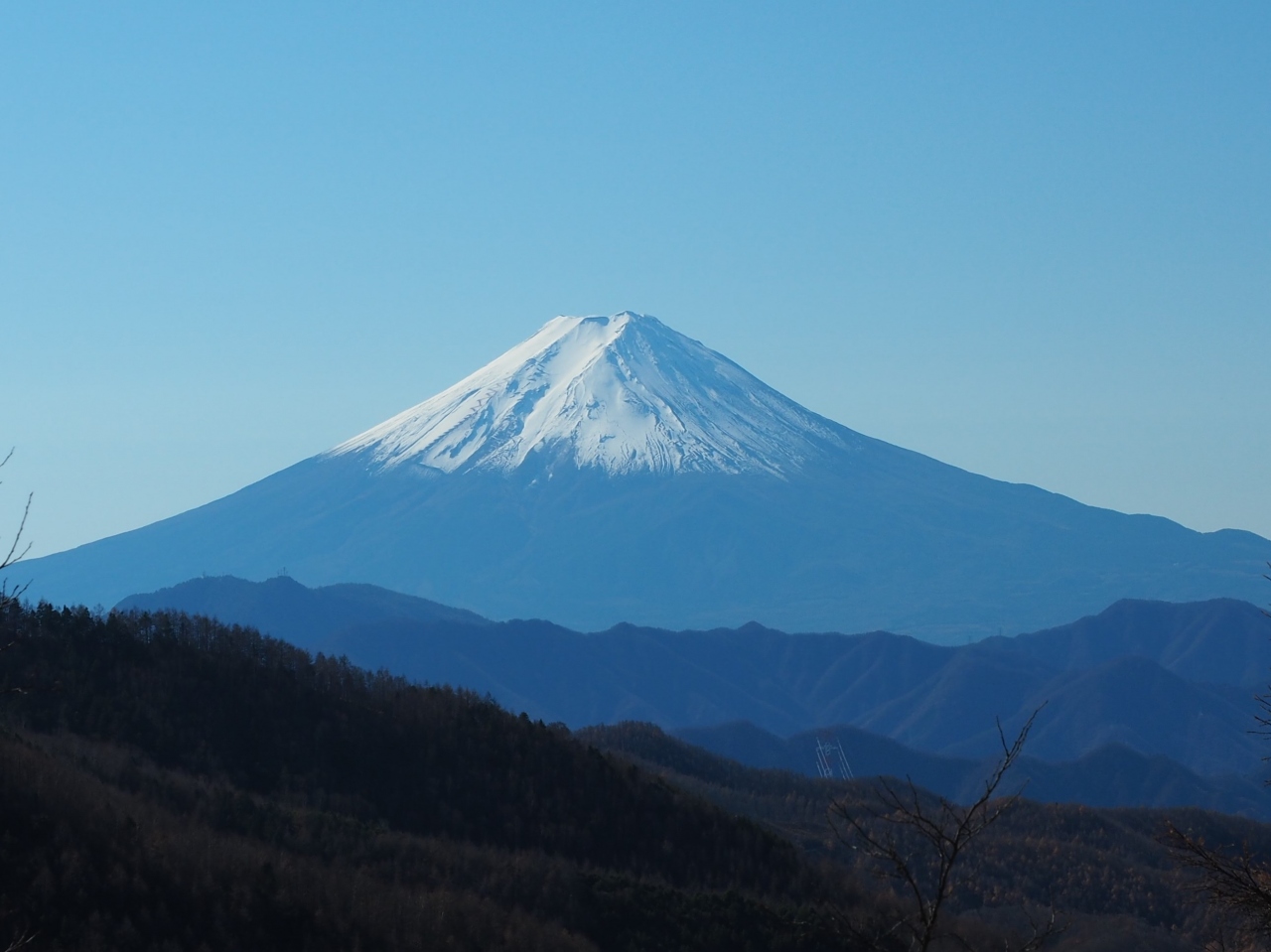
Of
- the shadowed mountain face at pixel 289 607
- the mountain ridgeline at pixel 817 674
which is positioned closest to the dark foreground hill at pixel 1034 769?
the mountain ridgeline at pixel 817 674

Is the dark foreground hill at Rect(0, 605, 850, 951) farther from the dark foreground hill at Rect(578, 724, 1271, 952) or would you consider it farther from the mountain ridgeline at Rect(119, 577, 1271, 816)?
the mountain ridgeline at Rect(119, 577, 1271, 816)

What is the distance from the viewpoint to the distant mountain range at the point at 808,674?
117000mm

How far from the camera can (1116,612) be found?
158 meters

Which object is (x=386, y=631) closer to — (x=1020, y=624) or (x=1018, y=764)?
(x=1018, y=764)

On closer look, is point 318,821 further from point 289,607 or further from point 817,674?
point 817,674

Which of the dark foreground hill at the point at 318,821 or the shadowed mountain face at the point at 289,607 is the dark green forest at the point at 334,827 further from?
the shadowed mountain face at the point at 289,607

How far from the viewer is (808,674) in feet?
453

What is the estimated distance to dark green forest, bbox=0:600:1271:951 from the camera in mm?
17828

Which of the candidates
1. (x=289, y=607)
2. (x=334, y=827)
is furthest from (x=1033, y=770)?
(x=334, y=827)

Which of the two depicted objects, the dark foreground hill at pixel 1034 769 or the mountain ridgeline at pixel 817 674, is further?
the mountain ridgeline at pixel 817 674

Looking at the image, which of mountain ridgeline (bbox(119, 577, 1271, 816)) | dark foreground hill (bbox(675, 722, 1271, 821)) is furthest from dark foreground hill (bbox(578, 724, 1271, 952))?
mountain ridgeline (bbox(119, 577, 1271, 816))

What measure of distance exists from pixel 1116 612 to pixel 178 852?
149 meters

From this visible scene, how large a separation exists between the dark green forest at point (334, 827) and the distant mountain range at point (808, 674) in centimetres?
7988

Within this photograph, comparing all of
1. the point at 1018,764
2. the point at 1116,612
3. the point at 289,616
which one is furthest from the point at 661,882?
the point at 1116,612
